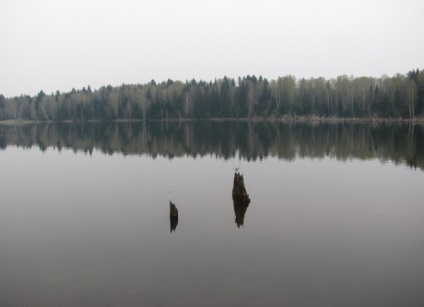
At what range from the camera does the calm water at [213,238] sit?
1316 centimetres

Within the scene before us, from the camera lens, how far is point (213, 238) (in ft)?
59.7

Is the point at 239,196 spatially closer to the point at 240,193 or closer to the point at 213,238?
the point at 240,193

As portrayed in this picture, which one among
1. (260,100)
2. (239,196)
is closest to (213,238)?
(239,196)

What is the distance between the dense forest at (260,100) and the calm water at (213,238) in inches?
3403

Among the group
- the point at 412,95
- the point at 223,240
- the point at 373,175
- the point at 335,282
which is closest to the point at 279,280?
the point at 335,282

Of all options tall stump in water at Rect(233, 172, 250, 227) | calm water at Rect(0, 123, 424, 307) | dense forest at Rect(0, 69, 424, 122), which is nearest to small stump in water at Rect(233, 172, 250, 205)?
tall stump in water at Rect(233, 172, 250, 227)

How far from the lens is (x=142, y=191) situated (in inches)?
1123

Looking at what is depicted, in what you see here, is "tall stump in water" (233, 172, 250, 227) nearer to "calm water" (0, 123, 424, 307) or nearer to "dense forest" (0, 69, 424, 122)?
"calm water" (0, 123, 424, 307)

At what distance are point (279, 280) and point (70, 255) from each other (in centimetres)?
827

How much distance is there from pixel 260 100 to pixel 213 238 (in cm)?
13191

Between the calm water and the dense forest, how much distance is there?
86.4 meters

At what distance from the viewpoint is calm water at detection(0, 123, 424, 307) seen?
A: 1316 cm

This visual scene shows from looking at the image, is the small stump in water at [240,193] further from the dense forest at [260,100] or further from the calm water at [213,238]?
the dense forest at [260,100]

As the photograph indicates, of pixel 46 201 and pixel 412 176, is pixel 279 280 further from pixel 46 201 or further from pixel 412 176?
pixel 412 176
